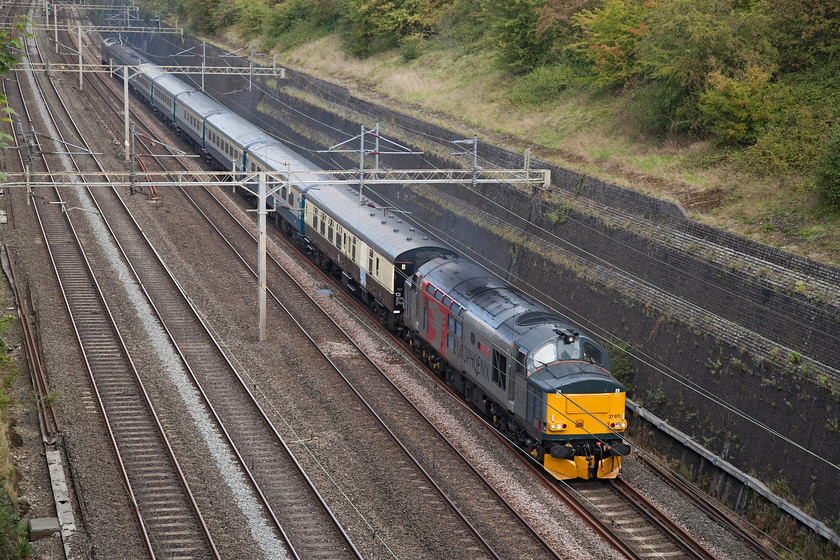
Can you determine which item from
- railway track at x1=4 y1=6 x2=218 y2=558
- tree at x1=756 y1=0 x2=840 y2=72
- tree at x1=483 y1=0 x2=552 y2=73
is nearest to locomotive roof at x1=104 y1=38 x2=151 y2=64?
tree at x1=483 y1=0 x2=552 y2=73

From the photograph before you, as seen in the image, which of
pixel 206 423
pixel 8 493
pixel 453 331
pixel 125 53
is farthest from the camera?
pixel 125 53

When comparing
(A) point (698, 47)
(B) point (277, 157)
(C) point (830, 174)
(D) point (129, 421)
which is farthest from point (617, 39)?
(D) point (129, 421)

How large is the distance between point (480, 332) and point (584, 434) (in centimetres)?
370

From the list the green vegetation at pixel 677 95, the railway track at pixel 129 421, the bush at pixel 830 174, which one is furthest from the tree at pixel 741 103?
the railway track at pixel 129 421

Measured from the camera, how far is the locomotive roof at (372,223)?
27375 mm

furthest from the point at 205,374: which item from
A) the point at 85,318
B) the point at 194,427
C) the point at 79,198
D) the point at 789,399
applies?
the point at 79,198

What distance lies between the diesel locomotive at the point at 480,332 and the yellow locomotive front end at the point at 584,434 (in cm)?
2

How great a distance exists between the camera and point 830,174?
71.8ft

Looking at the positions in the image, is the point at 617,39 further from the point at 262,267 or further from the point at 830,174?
the point at 262,267

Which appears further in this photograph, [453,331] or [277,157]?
[277,157]

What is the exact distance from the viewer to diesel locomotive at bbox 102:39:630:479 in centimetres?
1917

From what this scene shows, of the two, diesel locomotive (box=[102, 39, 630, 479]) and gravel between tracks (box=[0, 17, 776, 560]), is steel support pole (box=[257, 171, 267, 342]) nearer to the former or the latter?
gravel between tracks (box=[0, 17, 776, 560])

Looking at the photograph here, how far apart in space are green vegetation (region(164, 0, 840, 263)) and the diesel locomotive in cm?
619

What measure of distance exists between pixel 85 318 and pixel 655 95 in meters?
21.2
